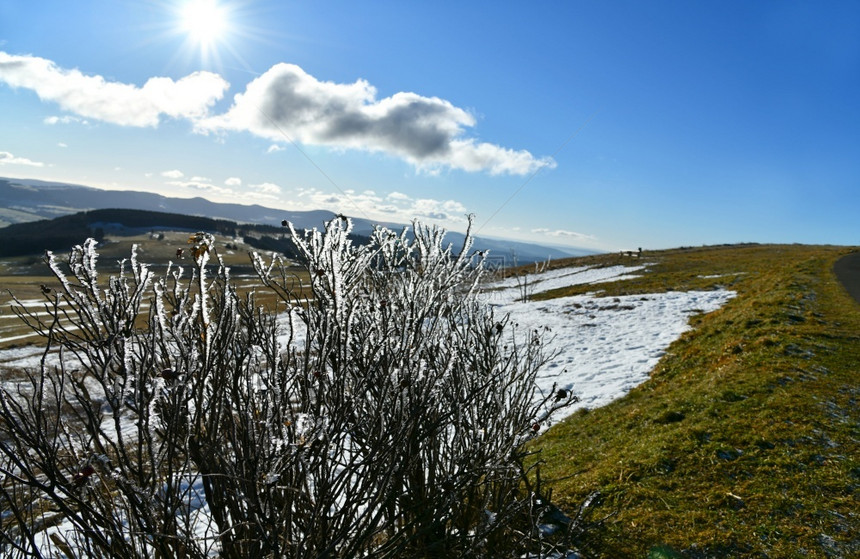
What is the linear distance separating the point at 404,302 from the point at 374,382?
620 mm

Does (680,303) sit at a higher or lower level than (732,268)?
lower

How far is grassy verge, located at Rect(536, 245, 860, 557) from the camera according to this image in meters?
4.40

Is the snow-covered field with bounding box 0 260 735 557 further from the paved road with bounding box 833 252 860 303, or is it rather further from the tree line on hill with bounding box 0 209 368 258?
the tree line on hill with bounding box 0 209 368 258

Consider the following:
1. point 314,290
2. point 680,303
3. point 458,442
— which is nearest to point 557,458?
point 458,442

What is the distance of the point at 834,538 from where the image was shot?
4.10m

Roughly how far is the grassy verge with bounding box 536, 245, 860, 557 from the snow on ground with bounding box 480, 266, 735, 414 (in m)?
1.14

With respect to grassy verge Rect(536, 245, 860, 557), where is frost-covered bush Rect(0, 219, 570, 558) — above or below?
above

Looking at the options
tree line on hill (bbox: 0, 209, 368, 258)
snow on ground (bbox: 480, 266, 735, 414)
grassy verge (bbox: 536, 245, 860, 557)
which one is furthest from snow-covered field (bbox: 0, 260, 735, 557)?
tree line on hill (bbox: 0, 209, 368, 258)

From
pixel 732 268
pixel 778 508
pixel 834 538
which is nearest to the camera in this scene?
pixel 834 538

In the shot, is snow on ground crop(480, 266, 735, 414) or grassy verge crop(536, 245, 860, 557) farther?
snow on ground crop(480, 266, 735, 414)

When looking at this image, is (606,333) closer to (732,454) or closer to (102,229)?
(732,454)

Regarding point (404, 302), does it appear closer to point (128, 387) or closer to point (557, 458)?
point (128, 387)

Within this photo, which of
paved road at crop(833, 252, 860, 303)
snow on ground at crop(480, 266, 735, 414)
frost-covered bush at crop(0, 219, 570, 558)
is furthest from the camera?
paved road at crop(833, 252, 860, 303)

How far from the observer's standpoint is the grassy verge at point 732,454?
4398 mm
